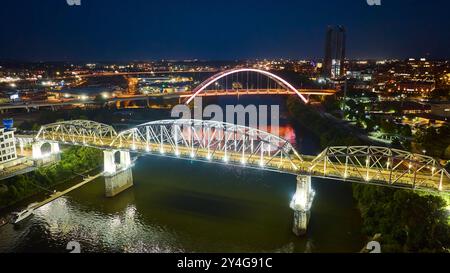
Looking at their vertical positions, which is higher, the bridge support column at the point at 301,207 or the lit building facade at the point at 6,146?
the lit building facade at the point at 6,146

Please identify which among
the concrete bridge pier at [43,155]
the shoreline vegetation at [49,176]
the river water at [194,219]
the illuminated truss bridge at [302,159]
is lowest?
the river water at [194,219]

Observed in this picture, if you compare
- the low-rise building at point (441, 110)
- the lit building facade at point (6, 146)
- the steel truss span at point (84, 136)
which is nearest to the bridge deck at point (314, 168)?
the steel truss span at point (84, 136)

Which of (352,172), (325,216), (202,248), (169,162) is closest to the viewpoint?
(202,248)

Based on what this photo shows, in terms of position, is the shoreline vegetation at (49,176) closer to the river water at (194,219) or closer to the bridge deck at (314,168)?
the river water at (194,219)

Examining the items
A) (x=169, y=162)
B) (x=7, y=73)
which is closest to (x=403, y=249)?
(x=169, y=162)

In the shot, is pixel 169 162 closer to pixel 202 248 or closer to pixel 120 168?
pixel 120 168

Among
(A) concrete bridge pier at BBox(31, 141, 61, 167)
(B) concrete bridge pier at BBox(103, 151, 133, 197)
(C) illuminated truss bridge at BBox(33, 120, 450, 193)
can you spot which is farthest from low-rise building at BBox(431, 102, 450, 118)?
(A) concrete bridge pier at BBox(31, 141, 61, 167)

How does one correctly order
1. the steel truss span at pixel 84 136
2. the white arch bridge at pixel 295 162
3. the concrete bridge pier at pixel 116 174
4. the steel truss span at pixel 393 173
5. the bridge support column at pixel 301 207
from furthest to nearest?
the steel truss span at pixel 84 136 → the concrete bridge pier at pixel 116 174 → the bridge support column at pixel 301 207 → the white arch bridge at pixel 295 162 → the steel truss span at pixel 393 173
